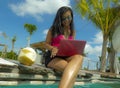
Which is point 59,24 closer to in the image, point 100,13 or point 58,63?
point 58,63

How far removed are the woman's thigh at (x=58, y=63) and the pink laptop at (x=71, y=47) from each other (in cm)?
11

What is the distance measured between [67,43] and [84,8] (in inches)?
660

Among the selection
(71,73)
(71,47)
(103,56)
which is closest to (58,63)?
(71,47)

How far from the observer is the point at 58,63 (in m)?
4.01

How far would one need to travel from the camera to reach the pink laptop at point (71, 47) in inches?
149

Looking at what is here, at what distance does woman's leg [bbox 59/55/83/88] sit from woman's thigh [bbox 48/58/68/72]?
10.1 inches

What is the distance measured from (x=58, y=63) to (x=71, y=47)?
33 cm

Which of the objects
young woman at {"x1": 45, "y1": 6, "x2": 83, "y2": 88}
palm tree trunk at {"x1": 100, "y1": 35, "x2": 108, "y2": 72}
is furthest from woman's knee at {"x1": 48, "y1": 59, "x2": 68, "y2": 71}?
palm tree trunk at {"x1": 100, "y1": 35, "x2": 108, "y2": 72}

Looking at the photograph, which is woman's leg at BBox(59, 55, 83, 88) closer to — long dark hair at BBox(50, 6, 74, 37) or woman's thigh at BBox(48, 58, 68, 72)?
woman's thigh at BBox(48, 58, 68, 72)

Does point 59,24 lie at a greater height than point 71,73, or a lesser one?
greater

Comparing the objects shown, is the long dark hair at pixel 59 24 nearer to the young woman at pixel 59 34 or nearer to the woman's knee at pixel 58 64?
the young woman at pixel 59 34

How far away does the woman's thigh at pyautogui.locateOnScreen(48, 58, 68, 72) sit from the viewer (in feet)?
12.6

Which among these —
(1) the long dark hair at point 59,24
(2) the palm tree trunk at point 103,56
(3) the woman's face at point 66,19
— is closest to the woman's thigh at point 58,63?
(1) the long dark hair at point 59,24

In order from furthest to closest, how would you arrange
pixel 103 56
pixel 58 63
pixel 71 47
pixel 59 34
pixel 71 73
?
pixel 103 56, pixel 59 34, pixel 58 63, pixel 71 47, pixel 71 73
